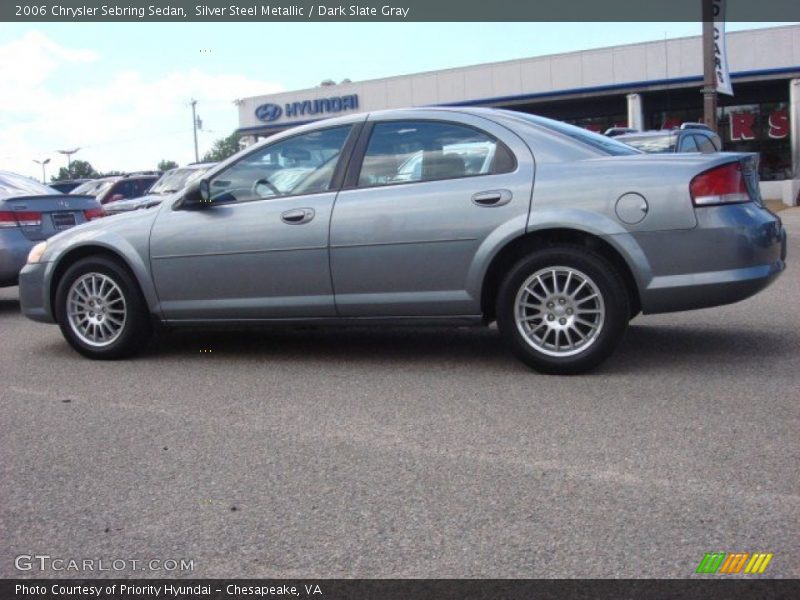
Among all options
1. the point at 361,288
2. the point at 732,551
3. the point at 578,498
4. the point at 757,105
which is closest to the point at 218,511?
the point at 578,498

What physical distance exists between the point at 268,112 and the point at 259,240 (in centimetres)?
3320

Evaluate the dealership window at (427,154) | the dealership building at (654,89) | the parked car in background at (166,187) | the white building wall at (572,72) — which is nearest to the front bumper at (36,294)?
the dealership window at (427,154)

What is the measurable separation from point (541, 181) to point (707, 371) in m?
1.48

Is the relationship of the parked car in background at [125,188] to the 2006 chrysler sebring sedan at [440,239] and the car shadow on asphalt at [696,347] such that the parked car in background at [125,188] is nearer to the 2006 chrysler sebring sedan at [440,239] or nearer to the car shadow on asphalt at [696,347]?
the 2006 chrysler sebring sedan at [440,239]

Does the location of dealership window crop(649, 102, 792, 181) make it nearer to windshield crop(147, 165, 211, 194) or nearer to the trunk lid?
windshield crop(147, 165, 211, 194)

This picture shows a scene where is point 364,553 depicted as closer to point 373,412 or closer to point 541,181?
point 373,412

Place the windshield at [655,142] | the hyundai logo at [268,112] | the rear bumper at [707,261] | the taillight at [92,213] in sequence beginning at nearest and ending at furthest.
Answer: the rear bumper at [707,261]
the taillight at [92,213]
the windshield at [655,142]
the hyundai logo at [268,112]

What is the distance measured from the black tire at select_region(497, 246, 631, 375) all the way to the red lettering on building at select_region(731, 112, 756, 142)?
27.9 metres

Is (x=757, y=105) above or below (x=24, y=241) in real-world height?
above

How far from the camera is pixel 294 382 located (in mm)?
5656

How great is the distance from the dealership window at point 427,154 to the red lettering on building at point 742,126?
27720mm

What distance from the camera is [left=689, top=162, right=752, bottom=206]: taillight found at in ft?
16.8

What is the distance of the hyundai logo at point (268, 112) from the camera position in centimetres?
3784

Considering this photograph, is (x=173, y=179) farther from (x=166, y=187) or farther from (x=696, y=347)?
(x=696, y=347)
